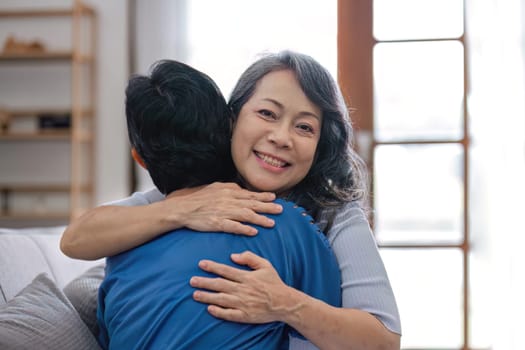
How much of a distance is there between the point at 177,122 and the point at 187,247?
0.25 m

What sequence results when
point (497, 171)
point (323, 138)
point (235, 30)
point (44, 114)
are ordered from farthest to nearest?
point (44, 114), point (235, 30), point (497, 171), point (323, 138)

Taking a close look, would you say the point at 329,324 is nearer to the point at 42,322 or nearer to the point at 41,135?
the point at 42,322

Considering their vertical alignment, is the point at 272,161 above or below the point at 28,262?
above

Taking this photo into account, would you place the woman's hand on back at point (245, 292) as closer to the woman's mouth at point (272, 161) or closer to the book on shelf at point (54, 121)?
the woman's mouth at point (272, 161)

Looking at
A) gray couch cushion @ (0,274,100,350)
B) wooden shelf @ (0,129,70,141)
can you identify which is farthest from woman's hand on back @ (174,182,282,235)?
wooden shelf @ (0,129,70,141)

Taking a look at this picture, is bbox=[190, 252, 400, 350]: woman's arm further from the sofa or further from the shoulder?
the shoulder

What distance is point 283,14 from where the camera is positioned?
4.76 meters

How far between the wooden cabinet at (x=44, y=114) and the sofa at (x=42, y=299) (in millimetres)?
3019

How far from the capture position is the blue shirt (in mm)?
1286

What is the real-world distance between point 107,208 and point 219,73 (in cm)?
328

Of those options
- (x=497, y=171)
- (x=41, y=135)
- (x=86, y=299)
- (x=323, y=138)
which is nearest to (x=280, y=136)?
(x=323, y=138)

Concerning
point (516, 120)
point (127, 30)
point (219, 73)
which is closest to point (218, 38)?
point (219, 73)

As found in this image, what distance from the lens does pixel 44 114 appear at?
5070mm

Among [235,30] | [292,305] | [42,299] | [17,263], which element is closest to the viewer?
[292,305]
